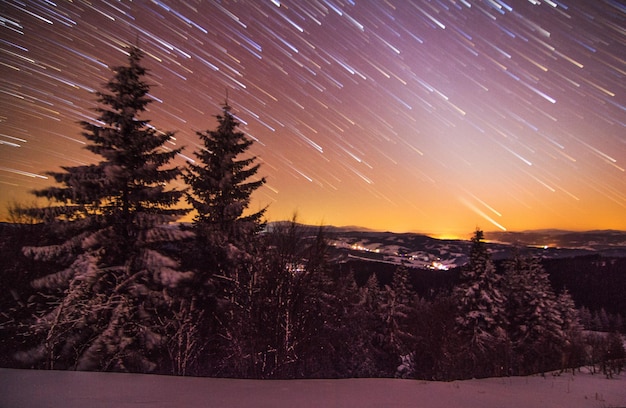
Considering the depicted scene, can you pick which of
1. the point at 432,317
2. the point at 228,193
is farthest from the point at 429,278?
the point at 228,193

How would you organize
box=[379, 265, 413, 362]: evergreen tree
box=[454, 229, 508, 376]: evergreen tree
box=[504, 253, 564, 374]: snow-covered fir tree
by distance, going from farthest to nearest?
box=[379, 265, 413, 362]: evergreen tree < box=[504, 253, 564, 374]: snow-covered fir tree < box=[454, 229, 508, 376]: evergreen tree

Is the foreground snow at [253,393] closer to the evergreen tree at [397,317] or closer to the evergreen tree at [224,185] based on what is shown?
the evergreen tree at [224,185]

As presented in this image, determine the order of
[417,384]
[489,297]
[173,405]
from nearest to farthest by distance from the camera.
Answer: [173,405], [417,384], [489,297]

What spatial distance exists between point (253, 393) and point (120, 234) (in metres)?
10.7

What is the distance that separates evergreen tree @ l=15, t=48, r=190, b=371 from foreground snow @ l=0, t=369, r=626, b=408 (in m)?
6.96

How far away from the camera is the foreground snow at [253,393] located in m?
4.76

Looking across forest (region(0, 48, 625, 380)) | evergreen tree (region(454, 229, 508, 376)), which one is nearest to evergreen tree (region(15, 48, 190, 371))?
forest (region(0, 48, 625, 380))

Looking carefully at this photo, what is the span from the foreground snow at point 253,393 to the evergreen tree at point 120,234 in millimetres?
6964

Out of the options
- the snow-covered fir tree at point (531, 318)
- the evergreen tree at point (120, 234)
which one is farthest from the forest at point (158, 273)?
the snow-covered fir tree at point (531, 318)

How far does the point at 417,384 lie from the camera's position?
6648mm

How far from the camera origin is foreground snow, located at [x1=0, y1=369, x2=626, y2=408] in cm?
476

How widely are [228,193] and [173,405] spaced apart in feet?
45.3

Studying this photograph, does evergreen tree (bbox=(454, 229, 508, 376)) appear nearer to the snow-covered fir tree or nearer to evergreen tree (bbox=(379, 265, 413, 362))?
the snow-covered fir tree

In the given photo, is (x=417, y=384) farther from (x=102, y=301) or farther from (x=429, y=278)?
(x=429, y=278)
